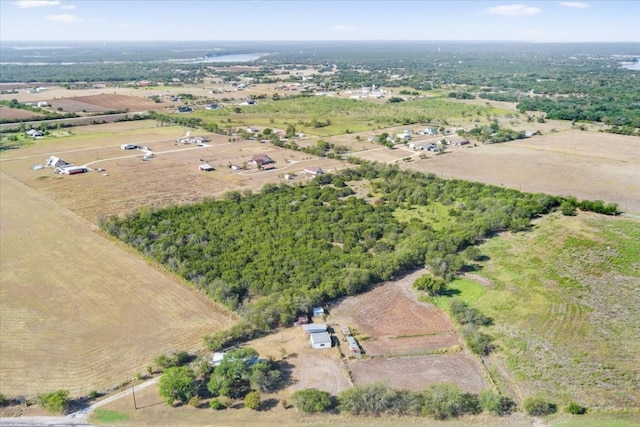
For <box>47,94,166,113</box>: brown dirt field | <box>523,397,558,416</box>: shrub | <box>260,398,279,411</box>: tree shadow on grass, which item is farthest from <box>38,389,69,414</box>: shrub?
<box>47,94,166,113</box>: brown dirt field

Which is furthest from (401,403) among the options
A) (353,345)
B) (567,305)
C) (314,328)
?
(567,305)

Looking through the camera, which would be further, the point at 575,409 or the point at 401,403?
the point at 401,403

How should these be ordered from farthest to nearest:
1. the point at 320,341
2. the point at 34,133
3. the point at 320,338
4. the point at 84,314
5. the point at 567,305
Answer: the point at 34,133 < the point at 567,305 < the point at 84,314 < the point at 320,338 < the point at 320,341

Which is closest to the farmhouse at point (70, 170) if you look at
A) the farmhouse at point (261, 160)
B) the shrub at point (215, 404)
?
the farmhouse at point (261, 160)

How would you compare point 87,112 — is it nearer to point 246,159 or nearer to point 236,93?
point 236,93

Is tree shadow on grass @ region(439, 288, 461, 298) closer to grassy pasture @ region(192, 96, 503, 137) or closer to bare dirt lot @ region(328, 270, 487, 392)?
bare dirt lot @ region(328, 270, 487, 392)

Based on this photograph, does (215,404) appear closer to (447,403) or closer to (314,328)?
(314,328)
